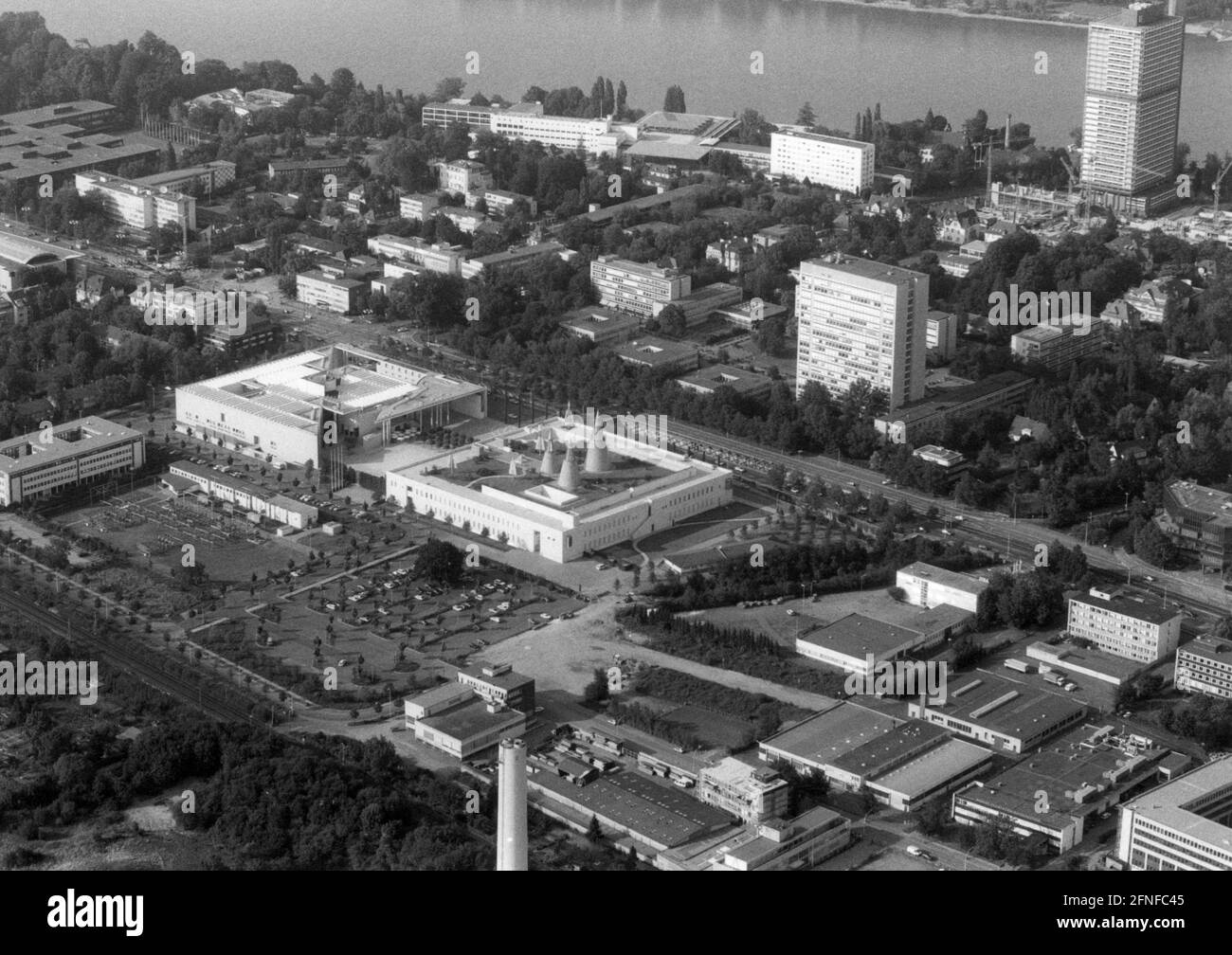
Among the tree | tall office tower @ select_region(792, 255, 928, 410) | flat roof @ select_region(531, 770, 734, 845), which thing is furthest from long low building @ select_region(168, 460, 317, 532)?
tall office tower @ select_region(792, 255, 928, 410)

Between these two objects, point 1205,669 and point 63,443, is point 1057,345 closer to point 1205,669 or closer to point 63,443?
point 1205,669

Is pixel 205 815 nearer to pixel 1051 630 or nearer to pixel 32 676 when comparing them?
pixel 32 676

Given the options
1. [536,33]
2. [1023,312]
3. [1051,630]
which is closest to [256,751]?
[1051,630]

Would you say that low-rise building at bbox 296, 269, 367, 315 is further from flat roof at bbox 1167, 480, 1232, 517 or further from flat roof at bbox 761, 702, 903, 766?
flat roof at bbox 761, 702, 903, 766

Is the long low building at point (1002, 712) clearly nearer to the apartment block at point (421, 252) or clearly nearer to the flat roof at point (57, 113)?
the apartment block at point (421, 252)

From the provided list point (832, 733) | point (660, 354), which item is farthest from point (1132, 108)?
point (832, 733)

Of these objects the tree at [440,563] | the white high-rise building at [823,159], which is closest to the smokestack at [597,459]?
the tree at [440,563]
